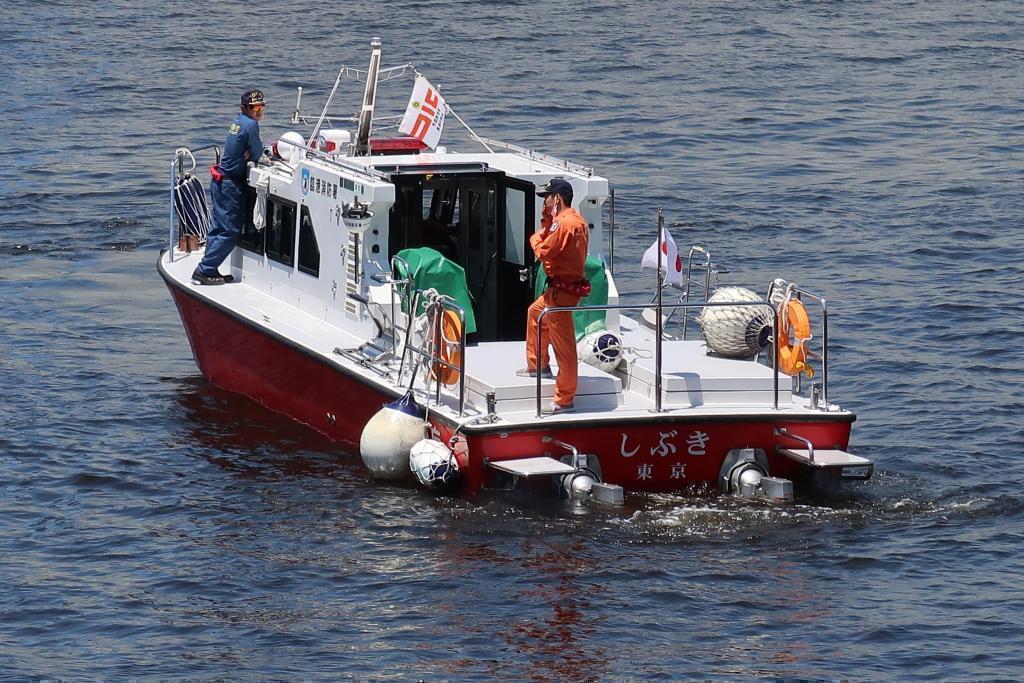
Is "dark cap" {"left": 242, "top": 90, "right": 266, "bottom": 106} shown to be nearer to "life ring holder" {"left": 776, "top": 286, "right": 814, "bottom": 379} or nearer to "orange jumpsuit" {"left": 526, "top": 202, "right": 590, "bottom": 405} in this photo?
"orange jumpsuit" {"left": 526, "top": 202, "right": 590, "bottom": 405}

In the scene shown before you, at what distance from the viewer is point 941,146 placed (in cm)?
2600

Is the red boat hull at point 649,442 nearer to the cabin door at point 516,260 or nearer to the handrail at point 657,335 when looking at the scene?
the handrail at point 657,335

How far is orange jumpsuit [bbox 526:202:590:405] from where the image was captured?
12555 millimetres

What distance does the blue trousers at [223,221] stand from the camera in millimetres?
Result: 15781

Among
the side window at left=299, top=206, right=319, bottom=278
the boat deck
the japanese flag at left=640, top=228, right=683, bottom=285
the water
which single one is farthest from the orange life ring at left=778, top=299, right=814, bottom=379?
the side window at left=299, top=206, right=319, bottom=278

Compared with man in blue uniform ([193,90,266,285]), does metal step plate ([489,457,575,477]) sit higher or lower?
lower

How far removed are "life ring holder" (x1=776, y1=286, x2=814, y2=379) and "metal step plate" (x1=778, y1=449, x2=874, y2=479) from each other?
59 cm

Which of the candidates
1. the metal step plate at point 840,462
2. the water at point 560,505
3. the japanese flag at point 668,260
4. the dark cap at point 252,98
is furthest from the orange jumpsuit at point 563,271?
the dark cap at point 252,98

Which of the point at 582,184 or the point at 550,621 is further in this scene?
the point at 582,184

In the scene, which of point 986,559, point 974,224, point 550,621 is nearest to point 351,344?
point 550,621

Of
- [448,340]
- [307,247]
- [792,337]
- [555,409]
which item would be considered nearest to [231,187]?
[307,247]

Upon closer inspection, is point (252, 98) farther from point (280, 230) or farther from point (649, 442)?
point (649, 442)

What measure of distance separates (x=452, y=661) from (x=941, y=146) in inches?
686

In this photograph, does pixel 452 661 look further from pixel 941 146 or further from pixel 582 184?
pixel 941 146
